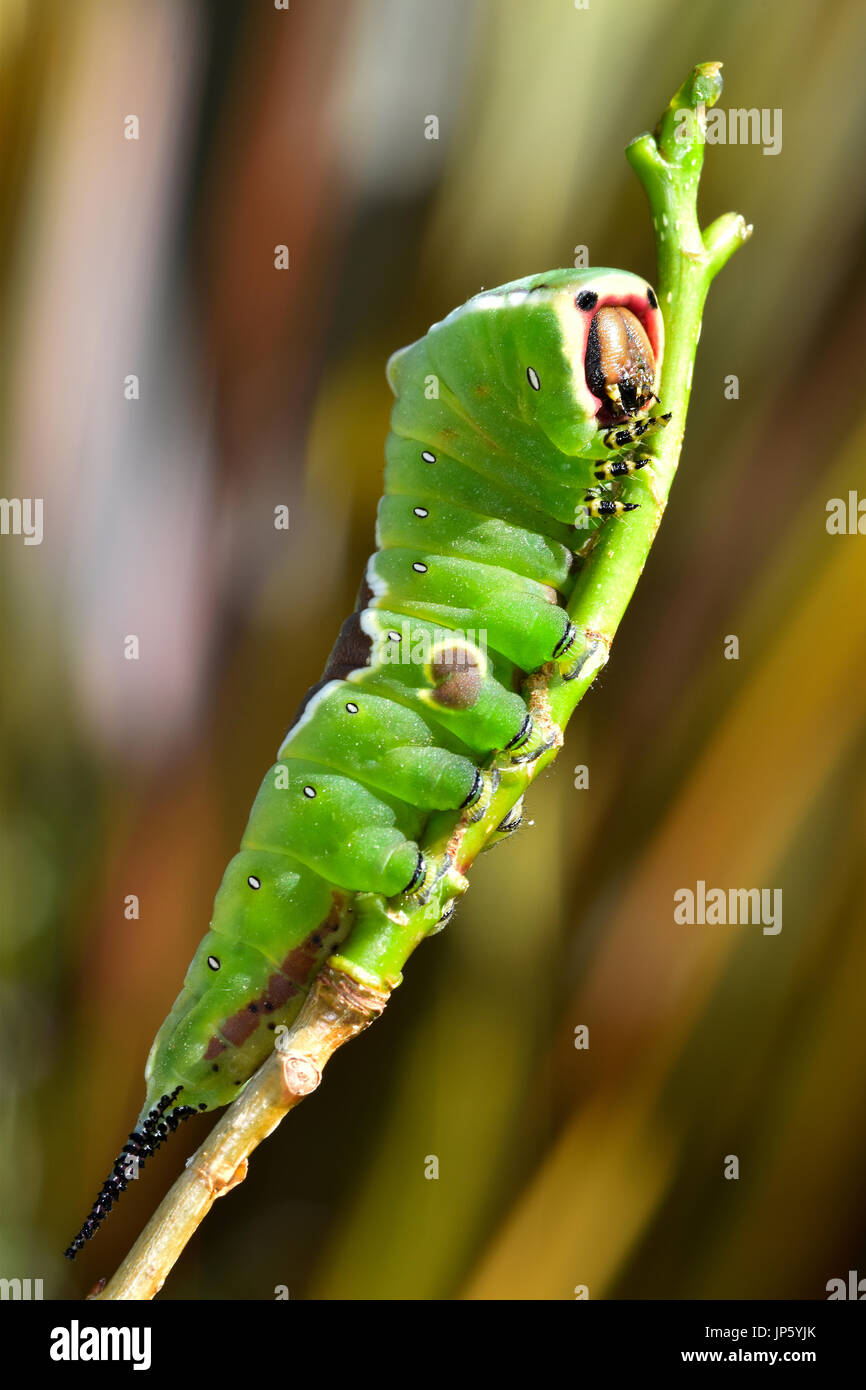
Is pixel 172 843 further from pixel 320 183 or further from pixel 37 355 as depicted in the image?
pixel 320 183

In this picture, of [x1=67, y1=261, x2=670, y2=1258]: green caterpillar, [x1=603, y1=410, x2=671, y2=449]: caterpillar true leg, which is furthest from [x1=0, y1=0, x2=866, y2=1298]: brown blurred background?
[x1=603, y1=410, x2=671, y2=449]: caterpillar true leg

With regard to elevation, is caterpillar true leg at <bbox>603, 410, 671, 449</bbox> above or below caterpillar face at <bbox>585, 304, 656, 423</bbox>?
below

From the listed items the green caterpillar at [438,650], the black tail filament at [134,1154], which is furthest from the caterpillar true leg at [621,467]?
the black tail filament at [134,1154]

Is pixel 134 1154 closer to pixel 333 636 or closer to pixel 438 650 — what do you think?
pixel 438 650

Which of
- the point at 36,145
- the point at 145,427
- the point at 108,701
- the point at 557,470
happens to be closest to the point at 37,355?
the point at 145,427

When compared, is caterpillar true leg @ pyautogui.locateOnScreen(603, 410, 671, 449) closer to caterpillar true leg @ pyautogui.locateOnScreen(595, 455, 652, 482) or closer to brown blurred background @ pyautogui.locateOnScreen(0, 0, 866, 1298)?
caterpillar true leg @ pyautogui.locateOnScreen(595, 455, 652, 482)

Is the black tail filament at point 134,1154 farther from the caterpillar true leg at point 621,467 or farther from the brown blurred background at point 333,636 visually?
the caterpillar true leg at point 621,467
